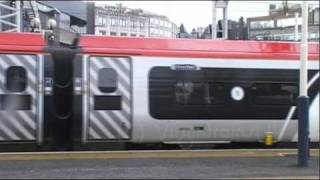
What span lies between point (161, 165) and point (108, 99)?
107 inches

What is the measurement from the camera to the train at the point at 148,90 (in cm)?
1284

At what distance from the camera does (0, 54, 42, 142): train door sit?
12.8 metres

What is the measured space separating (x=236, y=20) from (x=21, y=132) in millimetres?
21141

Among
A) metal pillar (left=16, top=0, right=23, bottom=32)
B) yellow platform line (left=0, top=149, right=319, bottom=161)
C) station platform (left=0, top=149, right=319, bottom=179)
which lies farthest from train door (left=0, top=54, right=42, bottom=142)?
metal pillar (left=16, top=0, right=23, bottom=32)

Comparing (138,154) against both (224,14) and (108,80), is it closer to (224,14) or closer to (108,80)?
(108,80)

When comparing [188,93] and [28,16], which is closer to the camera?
[188,93]

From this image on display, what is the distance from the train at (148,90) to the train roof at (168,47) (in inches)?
0.8

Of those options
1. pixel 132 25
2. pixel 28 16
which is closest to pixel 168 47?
pixel 132 25

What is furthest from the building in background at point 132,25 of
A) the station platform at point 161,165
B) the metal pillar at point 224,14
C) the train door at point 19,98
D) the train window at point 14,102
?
the station platform at point 161,165

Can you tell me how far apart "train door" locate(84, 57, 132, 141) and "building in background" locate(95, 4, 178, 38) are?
3.57 meters

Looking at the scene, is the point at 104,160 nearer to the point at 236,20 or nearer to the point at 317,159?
the point at 317,159

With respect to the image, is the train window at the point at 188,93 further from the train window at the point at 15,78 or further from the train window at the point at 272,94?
the train window at the point at 15,78

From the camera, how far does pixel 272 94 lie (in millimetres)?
13805

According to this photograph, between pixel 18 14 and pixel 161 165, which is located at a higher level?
pixel 18 14
